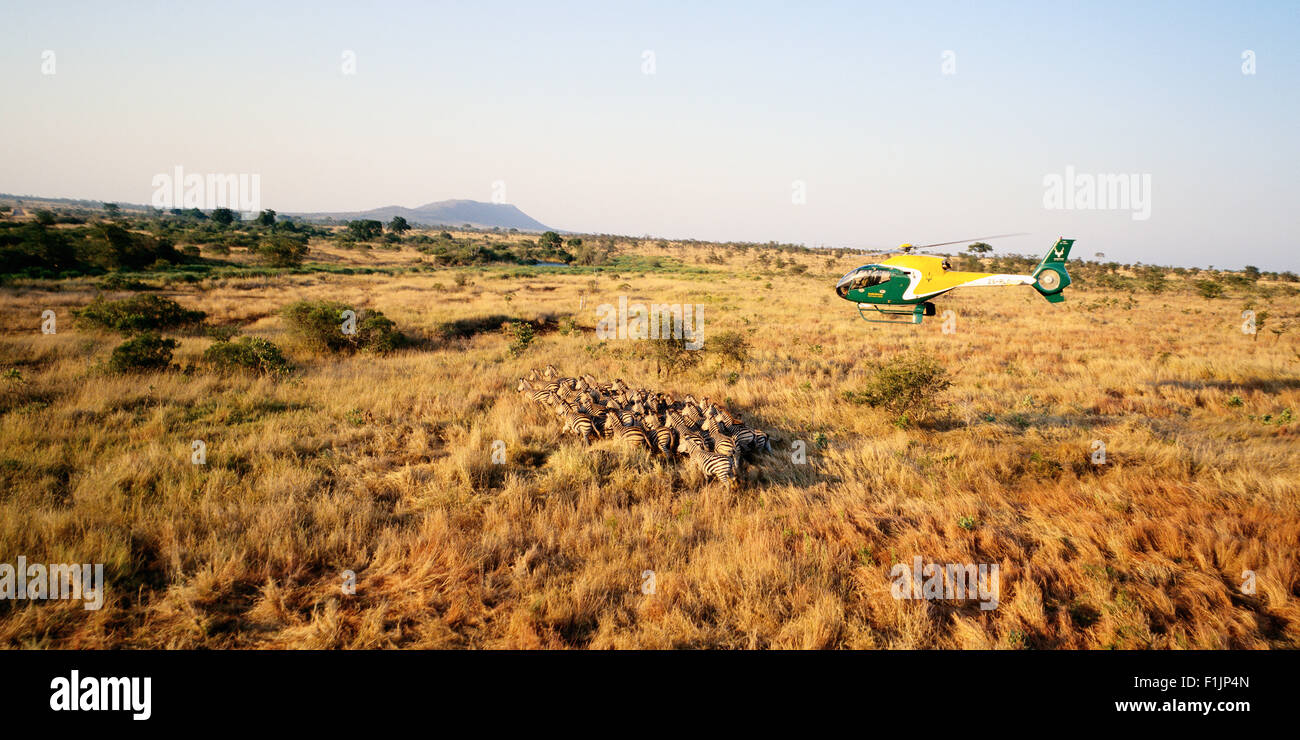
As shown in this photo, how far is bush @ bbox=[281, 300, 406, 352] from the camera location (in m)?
16.4

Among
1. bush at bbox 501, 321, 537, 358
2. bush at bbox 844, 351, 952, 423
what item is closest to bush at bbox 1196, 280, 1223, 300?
bush at bbox 844, 351, 952, 423

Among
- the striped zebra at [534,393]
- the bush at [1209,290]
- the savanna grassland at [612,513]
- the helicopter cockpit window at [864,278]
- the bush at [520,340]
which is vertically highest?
the bush at [1209,290]

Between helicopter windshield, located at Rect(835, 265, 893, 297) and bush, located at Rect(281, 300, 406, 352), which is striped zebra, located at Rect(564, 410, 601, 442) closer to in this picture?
helicopter windshield, located at Rect(835, 265, 893, 297)

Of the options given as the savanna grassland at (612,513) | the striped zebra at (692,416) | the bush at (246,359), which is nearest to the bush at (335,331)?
the savanna grassland at (612,513)

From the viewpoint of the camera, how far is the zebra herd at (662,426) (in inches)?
325

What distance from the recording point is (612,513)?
672 centimetres

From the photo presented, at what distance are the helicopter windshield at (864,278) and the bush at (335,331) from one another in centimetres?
1490

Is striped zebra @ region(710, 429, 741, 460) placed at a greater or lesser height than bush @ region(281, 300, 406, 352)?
lesser

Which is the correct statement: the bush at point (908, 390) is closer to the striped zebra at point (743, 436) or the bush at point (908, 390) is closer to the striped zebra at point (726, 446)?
the striped zebra at point (743, 436)

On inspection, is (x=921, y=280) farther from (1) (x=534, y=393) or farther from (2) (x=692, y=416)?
(1) (x=534, y=393)

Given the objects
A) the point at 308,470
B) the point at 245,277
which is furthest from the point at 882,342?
the point at 245,277

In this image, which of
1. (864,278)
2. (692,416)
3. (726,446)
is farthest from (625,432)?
(864,278)

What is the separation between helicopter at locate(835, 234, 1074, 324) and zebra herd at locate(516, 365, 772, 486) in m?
4.57
